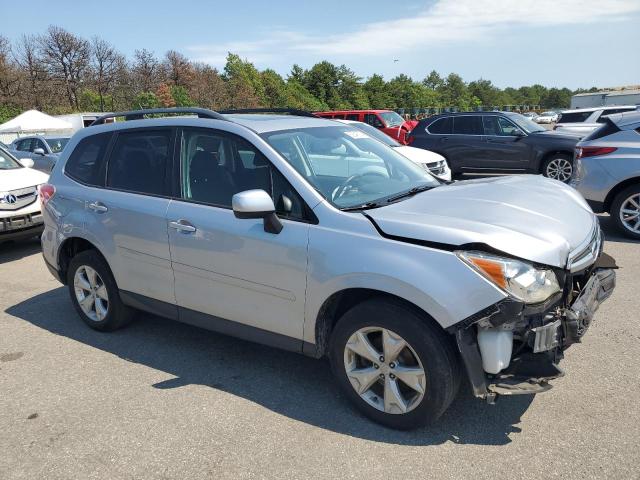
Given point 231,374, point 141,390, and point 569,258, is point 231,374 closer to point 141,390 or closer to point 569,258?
point 141,390

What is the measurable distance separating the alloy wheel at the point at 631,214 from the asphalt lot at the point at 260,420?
3.05 m

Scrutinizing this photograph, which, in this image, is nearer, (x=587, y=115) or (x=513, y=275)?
(x=513, y=275)

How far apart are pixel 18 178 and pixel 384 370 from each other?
6.95 metres

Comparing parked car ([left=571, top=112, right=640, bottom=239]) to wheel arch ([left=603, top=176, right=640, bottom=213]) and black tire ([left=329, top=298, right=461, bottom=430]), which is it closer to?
wheel arch ([left=603, top=176, right=640, bottom=213])

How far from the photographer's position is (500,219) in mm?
2875

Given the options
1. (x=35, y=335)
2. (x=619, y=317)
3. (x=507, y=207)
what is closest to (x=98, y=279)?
(x=35, y=335)

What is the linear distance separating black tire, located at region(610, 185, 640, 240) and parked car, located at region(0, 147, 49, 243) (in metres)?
8.00

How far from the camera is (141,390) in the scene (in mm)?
3576

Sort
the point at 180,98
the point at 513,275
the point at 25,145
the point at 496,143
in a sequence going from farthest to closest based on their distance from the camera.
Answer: the point at 180,98, the point at 25,145, the point at 496,143, the point at 513,275

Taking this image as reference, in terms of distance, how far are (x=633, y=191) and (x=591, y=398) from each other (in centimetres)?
464

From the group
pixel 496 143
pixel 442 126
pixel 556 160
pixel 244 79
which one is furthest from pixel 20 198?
pixel 244 79

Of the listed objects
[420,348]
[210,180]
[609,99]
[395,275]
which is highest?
[210,180]

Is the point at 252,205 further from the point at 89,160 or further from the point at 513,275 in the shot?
the point at 89,160

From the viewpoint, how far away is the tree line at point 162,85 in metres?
42.7
